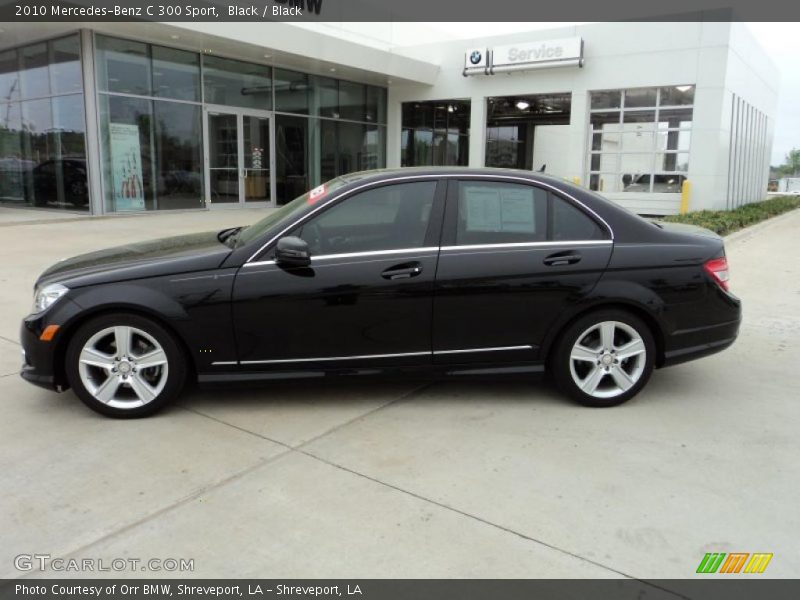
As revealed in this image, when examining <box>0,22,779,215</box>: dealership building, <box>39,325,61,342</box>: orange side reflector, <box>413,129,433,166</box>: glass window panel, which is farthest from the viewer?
<box>413,129,433,166</box>: glass window panel

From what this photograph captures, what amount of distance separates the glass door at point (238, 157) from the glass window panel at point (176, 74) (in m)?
0.81

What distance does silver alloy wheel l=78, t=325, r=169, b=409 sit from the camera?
4.04 meters

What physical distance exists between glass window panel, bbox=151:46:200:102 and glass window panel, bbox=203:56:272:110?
336 millimetres

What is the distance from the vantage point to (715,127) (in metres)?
17.5

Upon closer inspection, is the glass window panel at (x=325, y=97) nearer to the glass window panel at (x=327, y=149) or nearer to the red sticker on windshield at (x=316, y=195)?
the glass window panel at (x=327, y=149)

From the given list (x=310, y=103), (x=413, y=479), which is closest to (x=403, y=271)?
(x=413, y=479)

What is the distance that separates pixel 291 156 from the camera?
20859 mm

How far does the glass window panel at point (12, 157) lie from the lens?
17547 millimetres

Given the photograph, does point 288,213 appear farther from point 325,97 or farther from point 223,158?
point 325,97

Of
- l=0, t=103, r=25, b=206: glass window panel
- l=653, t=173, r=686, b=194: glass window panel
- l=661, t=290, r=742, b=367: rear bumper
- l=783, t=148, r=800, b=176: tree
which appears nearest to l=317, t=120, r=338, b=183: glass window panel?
l=0, t=103, r=25, b=206: glass window panel

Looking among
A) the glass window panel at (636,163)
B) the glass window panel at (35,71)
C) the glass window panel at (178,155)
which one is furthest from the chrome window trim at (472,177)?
the glass window panel at (636,163)

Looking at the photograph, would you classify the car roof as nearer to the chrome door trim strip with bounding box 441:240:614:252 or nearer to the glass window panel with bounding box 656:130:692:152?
the chrome door trim strip with bounding box 441:240:614:252

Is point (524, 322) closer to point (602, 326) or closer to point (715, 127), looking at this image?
point (602, 326)

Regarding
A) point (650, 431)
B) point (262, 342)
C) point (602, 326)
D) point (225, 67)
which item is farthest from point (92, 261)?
point (225, 67)
